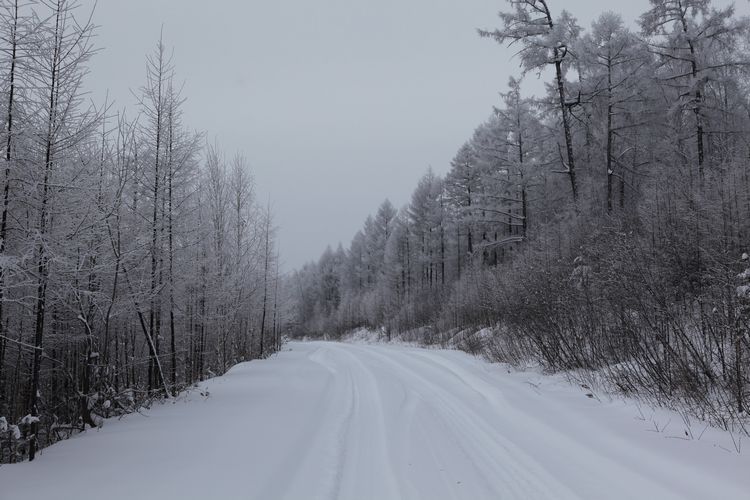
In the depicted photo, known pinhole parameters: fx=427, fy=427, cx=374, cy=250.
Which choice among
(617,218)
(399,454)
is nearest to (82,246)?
(399,454)

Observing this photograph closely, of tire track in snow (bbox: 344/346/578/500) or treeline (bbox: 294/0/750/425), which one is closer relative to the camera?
tire track in snow (bbox: 344/346/578/500)

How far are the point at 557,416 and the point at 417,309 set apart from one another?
23.9 metres

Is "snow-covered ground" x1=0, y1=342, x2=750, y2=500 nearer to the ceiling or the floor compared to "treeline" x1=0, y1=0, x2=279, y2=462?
nearer to the floor

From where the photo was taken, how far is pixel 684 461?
3.74 meters

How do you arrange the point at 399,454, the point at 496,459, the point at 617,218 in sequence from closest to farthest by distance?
the point at 496,459
the point at 399,454
the point at 617,218

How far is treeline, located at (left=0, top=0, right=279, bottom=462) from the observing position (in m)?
5.16

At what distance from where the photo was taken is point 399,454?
4.56 metres

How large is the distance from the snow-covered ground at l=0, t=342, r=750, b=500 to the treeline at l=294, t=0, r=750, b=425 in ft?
2.75

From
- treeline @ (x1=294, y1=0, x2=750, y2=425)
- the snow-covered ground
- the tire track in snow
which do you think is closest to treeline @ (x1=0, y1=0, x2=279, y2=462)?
the snow-covered ground

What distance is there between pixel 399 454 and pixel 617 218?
10.9 metres

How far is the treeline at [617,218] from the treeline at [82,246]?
740 cm

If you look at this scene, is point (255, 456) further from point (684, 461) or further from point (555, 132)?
point (555, 132)

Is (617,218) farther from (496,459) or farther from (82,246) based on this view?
(82,246)

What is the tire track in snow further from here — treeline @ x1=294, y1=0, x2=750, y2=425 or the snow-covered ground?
treeline @ x1=294, y1=0, x2=750, y2=425
